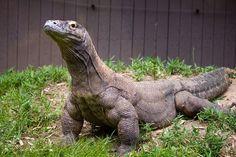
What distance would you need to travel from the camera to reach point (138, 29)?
1102 cm

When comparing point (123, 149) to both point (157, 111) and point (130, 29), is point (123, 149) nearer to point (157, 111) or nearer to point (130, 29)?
point (157, 111)

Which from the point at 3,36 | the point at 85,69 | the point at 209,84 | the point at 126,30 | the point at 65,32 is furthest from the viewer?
the point at 126,30

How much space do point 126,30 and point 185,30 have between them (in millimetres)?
1199

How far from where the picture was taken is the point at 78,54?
5.72 m

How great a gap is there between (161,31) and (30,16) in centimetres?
257

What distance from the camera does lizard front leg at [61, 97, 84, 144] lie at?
6.12 m

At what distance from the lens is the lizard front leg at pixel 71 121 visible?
612cm

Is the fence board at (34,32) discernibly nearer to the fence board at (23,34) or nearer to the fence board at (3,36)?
the fence board at (23,34)

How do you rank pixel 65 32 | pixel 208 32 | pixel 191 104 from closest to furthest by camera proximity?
pixel 65 32, pixel 191 104, pixel 208 32

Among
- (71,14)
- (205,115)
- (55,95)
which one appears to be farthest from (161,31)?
(205,115)

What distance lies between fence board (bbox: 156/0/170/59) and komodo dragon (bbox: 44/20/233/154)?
4.60m

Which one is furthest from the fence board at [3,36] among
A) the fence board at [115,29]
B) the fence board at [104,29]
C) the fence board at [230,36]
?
the fence board at [230,36]

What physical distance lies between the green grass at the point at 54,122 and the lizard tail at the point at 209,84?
25.7 inches

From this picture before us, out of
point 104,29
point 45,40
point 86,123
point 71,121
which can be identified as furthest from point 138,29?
point 71,121
